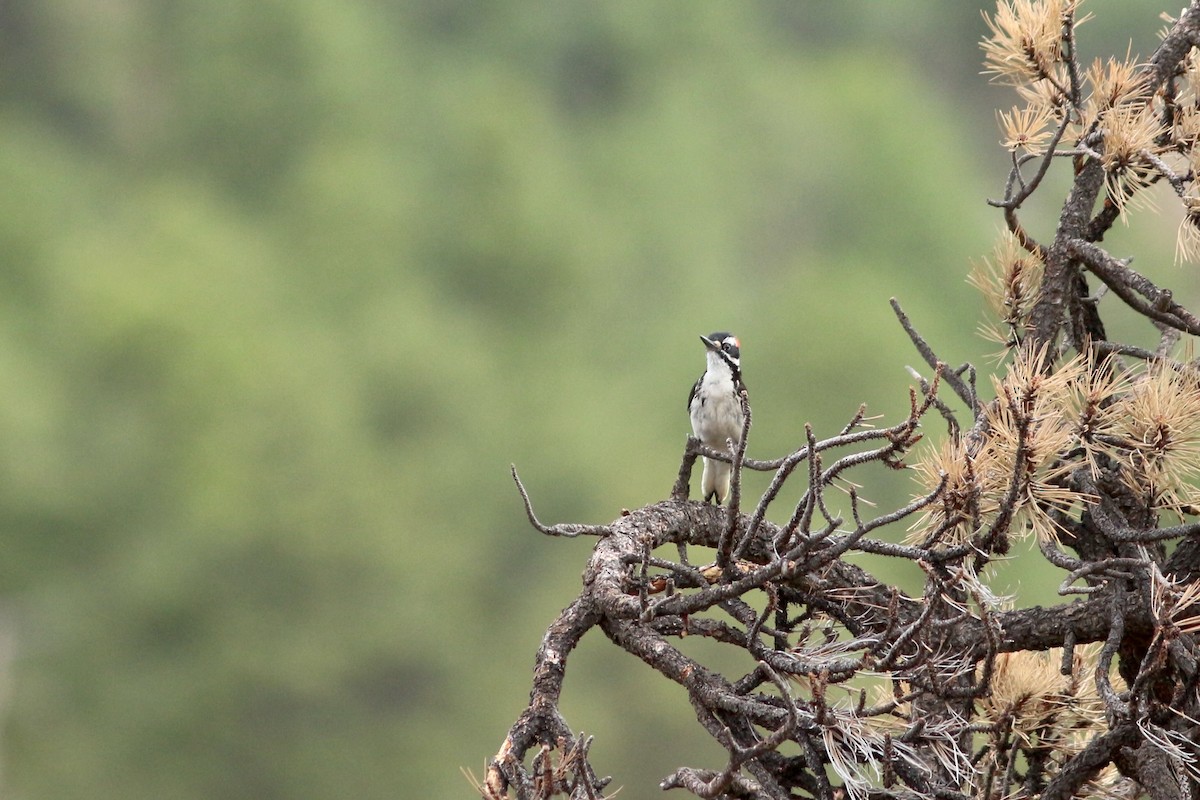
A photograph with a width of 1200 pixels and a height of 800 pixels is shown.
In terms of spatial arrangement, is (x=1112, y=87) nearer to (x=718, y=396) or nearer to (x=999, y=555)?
(x=999, y=555)

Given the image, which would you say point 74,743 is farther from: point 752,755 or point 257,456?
Result: point 752,755

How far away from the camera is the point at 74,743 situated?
11000mm

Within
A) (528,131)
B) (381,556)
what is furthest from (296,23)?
(381,556)

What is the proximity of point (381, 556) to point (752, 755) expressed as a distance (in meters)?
10.8

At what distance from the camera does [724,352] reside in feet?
11.9

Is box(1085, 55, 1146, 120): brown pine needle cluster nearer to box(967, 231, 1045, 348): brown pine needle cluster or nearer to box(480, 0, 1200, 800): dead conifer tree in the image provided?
box(480, 0, 1200, 800): dead conifer tree

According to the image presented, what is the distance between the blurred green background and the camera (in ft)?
37.5

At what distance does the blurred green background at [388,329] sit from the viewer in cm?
1142

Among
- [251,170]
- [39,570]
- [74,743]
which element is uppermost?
[251,170]

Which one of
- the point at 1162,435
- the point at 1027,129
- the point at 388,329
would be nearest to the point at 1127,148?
the point at 1027,129

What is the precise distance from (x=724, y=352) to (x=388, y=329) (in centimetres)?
972

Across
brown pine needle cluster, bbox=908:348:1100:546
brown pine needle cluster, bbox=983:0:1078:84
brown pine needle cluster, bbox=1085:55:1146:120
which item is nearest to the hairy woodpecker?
brown pine needle cluster, bbox=983:0:1078:84

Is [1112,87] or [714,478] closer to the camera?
[1112,87]

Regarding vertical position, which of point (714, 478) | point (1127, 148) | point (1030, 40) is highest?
point (714, 478)
